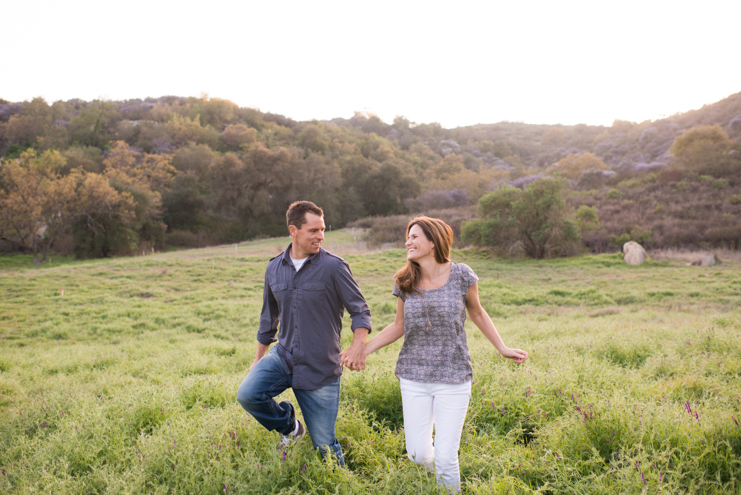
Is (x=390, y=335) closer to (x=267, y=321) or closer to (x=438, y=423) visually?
(x=438, y=423)

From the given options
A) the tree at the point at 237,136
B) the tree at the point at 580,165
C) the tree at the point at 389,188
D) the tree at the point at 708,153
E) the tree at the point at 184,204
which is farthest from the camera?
the tree at the point at 237,136

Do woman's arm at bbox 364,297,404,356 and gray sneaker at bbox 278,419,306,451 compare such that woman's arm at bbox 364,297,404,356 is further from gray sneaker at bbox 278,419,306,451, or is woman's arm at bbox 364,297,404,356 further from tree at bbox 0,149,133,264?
tree at bbox 0,149,133,264

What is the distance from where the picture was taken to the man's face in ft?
9.82

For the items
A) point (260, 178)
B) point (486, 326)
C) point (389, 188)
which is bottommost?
point (486, 326)

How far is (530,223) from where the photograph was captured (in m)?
20.1

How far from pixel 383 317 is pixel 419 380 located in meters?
8.17

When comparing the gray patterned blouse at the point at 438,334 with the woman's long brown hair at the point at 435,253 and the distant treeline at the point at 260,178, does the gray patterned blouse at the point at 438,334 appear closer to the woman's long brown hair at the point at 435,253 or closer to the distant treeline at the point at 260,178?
the woman's long brown hair at the point at 435,253

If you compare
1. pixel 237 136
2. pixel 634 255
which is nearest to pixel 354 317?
pixel 634 255

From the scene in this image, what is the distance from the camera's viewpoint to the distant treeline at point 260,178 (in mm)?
25562

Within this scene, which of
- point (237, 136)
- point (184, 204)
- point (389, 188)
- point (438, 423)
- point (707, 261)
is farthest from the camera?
point (237, 136)

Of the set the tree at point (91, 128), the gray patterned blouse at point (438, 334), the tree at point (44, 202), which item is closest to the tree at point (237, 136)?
the tree at point (91, 128)

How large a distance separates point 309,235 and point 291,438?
162 cm

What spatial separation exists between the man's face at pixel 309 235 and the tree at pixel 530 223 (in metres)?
18.5

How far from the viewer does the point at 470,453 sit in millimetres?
3090
